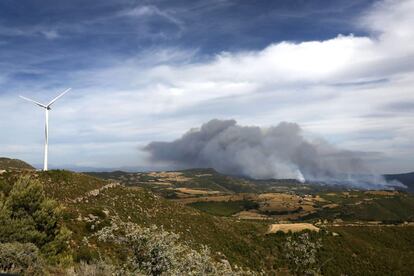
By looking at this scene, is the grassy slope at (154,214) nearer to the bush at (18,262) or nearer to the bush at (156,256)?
the bush at (18,262)

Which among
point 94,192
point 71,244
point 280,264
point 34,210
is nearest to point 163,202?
point 94,192

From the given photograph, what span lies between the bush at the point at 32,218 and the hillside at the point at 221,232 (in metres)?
23.8

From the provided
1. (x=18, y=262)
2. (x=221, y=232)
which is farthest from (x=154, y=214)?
(x=18, y=262)

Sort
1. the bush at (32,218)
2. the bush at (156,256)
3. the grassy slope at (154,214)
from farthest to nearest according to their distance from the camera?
the grassy slope at (154,214) → the bush at (32,218) → the bush at (156,256)

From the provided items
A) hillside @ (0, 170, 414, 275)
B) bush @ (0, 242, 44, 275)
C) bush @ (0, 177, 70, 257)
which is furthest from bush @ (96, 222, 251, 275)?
hillside @ (0, 170, 414, 275)

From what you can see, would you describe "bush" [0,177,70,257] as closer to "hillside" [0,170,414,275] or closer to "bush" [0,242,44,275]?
"bush" [0,242,44,275]

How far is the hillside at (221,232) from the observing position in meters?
89.7

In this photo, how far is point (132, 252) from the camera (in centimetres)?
2906

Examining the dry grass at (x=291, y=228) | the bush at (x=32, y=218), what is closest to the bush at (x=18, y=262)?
the bush at (x=32, y=218)

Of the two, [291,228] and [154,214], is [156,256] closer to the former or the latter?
[154,214]

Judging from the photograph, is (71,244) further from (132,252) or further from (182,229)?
(182,229)

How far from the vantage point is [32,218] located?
4653 cm

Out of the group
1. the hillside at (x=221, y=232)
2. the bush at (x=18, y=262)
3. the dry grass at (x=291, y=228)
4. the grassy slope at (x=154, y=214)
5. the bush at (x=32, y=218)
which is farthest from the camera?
the dry grass at (x=291, y=228)

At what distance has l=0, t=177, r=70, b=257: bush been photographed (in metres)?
43.5
